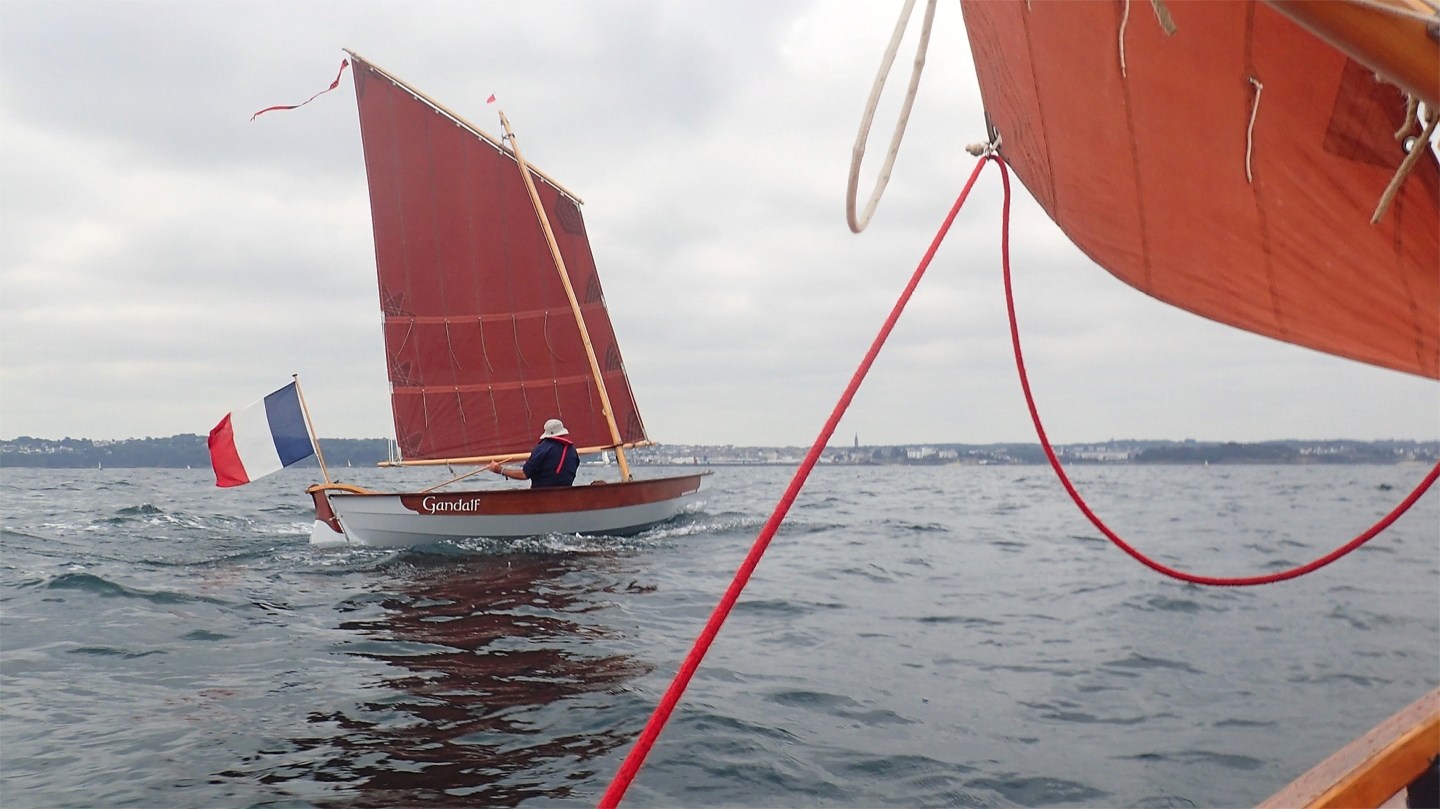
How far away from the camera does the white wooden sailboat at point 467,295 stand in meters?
17.2

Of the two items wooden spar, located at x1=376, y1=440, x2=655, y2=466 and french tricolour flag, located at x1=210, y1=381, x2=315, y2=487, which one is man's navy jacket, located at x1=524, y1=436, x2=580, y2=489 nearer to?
wooden spar, located at x1=376, y1=440, x2=655, y2=466

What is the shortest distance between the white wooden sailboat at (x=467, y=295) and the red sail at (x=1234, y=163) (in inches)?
576

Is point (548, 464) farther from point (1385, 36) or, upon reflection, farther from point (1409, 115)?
point (1385, 36)

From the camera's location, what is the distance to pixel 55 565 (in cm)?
1205

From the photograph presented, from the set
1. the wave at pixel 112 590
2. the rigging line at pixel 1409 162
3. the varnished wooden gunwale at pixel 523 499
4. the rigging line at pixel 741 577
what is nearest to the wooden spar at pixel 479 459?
the varnished wooden gunwale at pixel 523 499

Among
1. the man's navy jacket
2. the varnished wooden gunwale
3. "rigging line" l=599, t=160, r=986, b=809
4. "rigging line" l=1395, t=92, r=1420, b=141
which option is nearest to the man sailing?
the man's navy jacket

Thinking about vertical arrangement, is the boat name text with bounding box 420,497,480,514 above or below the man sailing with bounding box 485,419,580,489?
below

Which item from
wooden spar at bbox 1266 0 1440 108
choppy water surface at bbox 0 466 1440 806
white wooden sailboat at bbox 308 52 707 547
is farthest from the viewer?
white wooden sailboat at bbox 308 52 707 547

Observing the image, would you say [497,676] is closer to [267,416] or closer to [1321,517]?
[267,416]

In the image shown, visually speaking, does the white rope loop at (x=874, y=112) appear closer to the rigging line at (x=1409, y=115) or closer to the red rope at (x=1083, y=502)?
the red rope at (x=1083, y=502)

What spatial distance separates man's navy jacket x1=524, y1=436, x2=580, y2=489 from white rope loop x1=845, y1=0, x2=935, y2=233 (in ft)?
41.0

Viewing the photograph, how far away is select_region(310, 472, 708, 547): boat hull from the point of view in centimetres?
1364

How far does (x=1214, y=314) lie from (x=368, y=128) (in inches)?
714

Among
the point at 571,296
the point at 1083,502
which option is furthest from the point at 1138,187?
the point at 571,296
